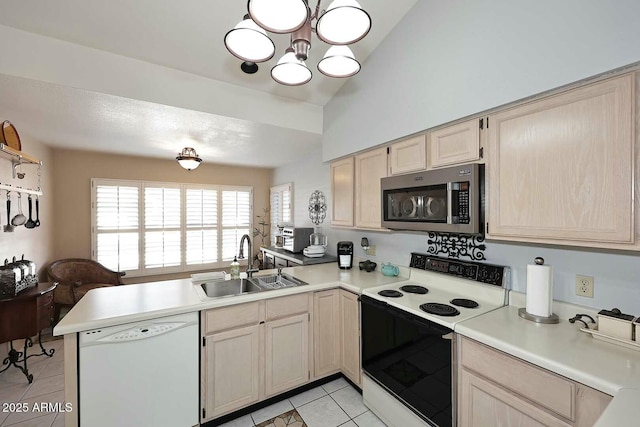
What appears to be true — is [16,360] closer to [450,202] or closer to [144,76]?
[144,76]

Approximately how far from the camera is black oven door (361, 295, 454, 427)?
1.50 metres

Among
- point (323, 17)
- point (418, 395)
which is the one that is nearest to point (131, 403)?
point (418, 395)

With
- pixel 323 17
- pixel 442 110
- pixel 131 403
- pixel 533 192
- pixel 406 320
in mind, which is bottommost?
pixel 131 403

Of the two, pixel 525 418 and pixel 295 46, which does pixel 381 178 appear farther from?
pixel 525 418

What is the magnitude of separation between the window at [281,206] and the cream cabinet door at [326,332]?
7.86ft

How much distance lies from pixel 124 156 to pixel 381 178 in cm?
400

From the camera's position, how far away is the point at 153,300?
5.82ft

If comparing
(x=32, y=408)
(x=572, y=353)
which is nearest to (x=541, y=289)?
(x=572, y=353)

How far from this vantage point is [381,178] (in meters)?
2.34

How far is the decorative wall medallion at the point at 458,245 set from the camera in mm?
1953

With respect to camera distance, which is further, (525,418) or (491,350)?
(491,350)

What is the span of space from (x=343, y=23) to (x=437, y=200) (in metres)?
1.23

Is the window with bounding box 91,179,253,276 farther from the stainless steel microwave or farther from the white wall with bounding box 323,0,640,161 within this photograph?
the stainless steel microwave

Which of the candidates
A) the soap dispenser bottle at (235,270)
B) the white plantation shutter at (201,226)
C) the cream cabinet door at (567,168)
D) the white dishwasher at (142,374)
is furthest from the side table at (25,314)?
the cream cabinet door at (567,168)
